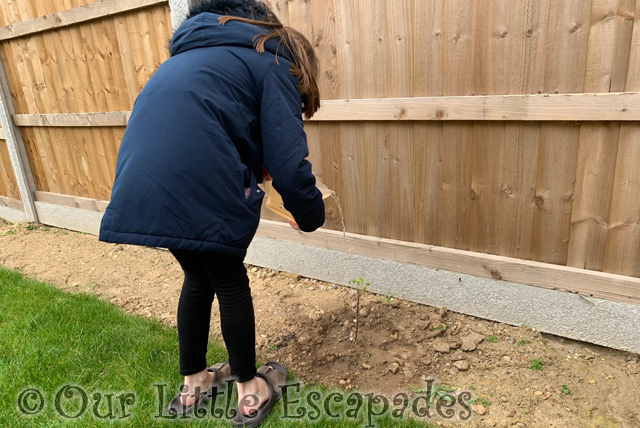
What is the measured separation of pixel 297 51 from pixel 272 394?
1434 millimetres

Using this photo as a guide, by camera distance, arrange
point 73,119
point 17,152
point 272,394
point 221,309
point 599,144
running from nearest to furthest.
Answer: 1. point 221,309
2. point 272,394
3. point 599,144
4. point 73,119
5. point 17,152

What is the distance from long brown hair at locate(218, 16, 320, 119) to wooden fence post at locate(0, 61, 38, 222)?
4420mm

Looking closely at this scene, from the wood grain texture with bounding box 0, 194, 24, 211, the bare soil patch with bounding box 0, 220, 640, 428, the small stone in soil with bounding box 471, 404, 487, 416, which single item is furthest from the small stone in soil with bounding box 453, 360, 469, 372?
the wood grain texture with bounding box 0, 194, 24, 211

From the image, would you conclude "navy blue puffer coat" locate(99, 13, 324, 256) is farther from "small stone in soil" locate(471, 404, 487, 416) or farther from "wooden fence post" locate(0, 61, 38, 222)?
"wooden fence post" locate(0, 61, 38, 222)

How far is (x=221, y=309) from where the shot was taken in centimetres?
184

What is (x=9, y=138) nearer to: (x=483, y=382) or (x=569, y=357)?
(x=483, y=382)

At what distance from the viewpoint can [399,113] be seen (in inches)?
104

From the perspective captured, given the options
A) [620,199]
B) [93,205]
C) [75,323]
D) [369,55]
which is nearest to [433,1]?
[369,55]

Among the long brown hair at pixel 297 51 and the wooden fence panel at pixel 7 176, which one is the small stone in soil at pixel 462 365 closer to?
the long brown hair at pixel 297 51

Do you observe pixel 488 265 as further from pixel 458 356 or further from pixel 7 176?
pixel 7 176

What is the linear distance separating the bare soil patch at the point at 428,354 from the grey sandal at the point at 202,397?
0.35m

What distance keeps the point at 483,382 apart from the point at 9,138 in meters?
5.17

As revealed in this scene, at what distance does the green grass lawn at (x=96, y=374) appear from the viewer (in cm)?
202

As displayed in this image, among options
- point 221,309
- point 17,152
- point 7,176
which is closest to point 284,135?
point 221,309
